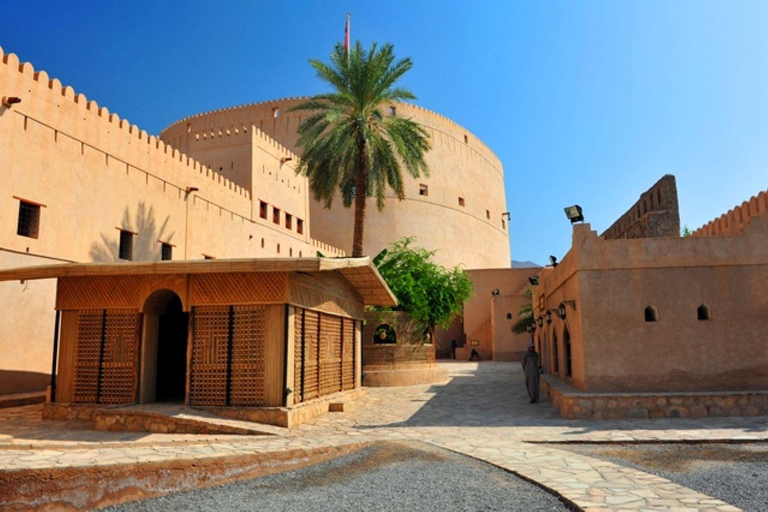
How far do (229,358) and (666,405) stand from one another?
7.27 metres

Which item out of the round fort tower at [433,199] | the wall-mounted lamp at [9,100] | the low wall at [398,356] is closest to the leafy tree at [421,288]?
the low wall at [398,356]

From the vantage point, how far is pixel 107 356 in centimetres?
1080

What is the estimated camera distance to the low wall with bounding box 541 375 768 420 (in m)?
9.82

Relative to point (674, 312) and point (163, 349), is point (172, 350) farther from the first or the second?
point (674, 312)

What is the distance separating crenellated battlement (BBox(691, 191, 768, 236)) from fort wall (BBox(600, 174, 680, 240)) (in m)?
1.48

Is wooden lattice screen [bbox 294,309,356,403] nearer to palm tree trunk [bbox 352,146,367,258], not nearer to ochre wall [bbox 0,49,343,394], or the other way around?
palm tree trunk [bbox 352,146,367,258]

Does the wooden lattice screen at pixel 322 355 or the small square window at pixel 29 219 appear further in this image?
the small square window at pixel 29 219

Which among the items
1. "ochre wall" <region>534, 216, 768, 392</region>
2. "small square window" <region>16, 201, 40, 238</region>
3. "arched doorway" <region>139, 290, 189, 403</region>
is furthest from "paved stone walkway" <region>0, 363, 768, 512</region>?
"small square window" <region>16, 201, 40, 238</region>

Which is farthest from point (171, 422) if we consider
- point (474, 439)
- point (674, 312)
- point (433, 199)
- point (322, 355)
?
point (433, 199)

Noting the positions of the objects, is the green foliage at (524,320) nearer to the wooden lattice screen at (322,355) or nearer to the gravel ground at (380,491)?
the wooden lattice screen at (322,355)

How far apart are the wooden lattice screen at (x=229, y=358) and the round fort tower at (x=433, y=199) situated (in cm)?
2059

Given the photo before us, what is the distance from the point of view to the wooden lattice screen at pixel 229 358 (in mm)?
10031

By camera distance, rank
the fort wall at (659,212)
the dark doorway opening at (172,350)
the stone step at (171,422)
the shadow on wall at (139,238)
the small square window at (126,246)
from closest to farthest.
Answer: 1. the stone step at (171,422)
2. the dark doorway opening at (172,350)
3. the fort wall at (659,212)
4. the shadow on wall at (139,238)
5. the small square window at (126,246)

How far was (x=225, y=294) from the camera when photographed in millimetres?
10180
